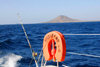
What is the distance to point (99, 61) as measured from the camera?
21.7ft

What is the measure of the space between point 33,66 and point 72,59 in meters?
1.92

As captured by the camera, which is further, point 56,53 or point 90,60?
point 90,60

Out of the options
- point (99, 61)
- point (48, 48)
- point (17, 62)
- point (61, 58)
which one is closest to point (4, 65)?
point (17, 62)

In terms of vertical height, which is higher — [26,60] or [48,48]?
[48,48]

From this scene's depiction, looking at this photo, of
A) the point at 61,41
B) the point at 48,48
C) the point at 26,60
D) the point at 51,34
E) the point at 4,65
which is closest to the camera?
the point at 61,41

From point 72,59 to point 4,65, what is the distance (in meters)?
2.94

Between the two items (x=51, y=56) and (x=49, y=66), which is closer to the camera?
(x=51, y=56)

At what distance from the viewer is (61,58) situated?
3211mm

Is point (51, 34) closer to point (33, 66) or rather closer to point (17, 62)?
point (33, 66)

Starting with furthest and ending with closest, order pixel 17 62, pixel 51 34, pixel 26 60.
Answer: pixel 26 60 < pixel 17 62 < pixel 51 34

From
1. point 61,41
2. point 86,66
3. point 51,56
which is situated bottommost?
point 86,66

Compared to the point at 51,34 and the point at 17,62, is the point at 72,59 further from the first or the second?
the point at 51,34

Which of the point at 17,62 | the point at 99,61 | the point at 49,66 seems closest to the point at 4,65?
the point at 17,62

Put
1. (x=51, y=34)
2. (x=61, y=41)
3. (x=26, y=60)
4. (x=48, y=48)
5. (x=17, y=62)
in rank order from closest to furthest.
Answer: (x=61, y=41) → (x=51, y=34) → (x=48, y=48) → (x=17, y=62) → (x=26, y=60)
